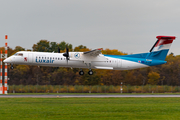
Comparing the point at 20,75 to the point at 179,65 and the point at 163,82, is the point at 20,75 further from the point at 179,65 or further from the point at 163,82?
the point at 179,65

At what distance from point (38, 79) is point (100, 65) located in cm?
3591

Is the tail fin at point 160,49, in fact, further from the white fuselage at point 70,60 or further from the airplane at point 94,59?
the white fuselage at point 70,60

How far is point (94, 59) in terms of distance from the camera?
124 ft

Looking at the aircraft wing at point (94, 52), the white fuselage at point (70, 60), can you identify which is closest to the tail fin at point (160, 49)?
the white fuselage at point (70, 60)

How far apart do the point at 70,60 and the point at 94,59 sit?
3.83 m

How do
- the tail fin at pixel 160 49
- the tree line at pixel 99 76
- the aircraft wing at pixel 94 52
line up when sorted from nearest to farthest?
the aircraft wing at pixel 94 52
the tail fin at pixel 160 49
the tree line at pixel 99 76

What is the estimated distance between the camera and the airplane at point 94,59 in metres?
35.3

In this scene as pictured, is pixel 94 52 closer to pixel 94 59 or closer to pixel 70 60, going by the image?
pixel 94 59

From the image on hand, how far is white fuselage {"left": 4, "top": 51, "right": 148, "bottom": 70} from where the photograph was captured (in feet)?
116

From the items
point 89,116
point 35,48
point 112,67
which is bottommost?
point 89,116

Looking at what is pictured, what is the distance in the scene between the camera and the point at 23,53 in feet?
117

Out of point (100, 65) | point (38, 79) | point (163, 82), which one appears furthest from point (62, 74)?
point (100, 65)

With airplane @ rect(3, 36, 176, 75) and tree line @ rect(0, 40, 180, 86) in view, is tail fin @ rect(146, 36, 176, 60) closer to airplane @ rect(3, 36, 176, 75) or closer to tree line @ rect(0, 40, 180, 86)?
airplane @ rect(3, 36, 176, 75)

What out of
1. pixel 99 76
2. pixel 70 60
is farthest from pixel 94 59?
pixel 99 76
